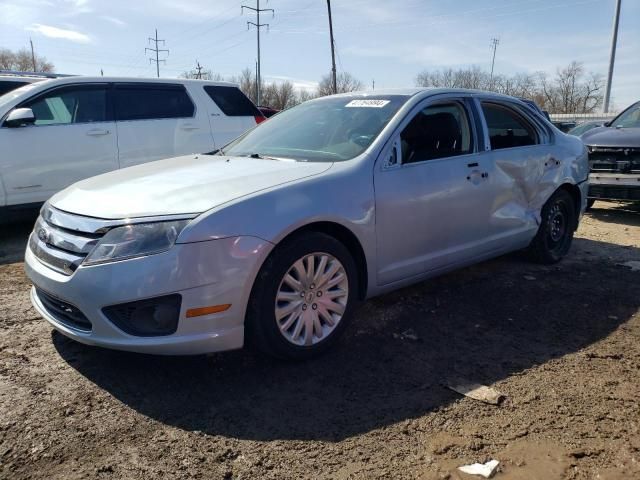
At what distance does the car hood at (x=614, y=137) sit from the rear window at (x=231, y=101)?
5136mm

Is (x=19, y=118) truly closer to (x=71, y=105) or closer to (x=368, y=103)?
(x=71, y=105)

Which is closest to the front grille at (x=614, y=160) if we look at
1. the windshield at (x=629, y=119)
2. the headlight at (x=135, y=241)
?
the windshield at (x=629, y=119)

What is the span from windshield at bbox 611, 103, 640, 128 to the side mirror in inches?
341

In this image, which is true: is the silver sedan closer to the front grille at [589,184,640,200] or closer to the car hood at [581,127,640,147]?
the front grille at [589,184,640,200]

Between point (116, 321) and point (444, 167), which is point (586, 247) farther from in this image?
point (116, 321)

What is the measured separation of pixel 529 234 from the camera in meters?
4.98

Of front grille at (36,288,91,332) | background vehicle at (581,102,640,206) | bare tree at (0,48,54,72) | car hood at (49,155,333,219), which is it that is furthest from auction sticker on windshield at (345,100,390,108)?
bare tree at (0,48,54,72)

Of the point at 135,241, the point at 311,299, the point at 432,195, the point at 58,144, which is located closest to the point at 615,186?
the point at 432,195

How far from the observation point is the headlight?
8.86 feet

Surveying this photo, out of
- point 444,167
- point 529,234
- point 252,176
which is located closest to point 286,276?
point 252,176

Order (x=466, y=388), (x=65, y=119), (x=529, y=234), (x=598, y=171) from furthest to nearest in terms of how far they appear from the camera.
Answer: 1. (x=598, y=171)
2. (x=65, y=119)
3. (x=529, y=234)
4. (x=466, y=388)

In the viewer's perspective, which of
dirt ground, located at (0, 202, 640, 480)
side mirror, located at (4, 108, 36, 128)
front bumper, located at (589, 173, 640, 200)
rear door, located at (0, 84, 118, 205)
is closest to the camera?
dirt ground, located at (0, 202, 640, 480)

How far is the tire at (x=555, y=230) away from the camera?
521 cm

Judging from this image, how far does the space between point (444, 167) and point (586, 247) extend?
3.26 metres
